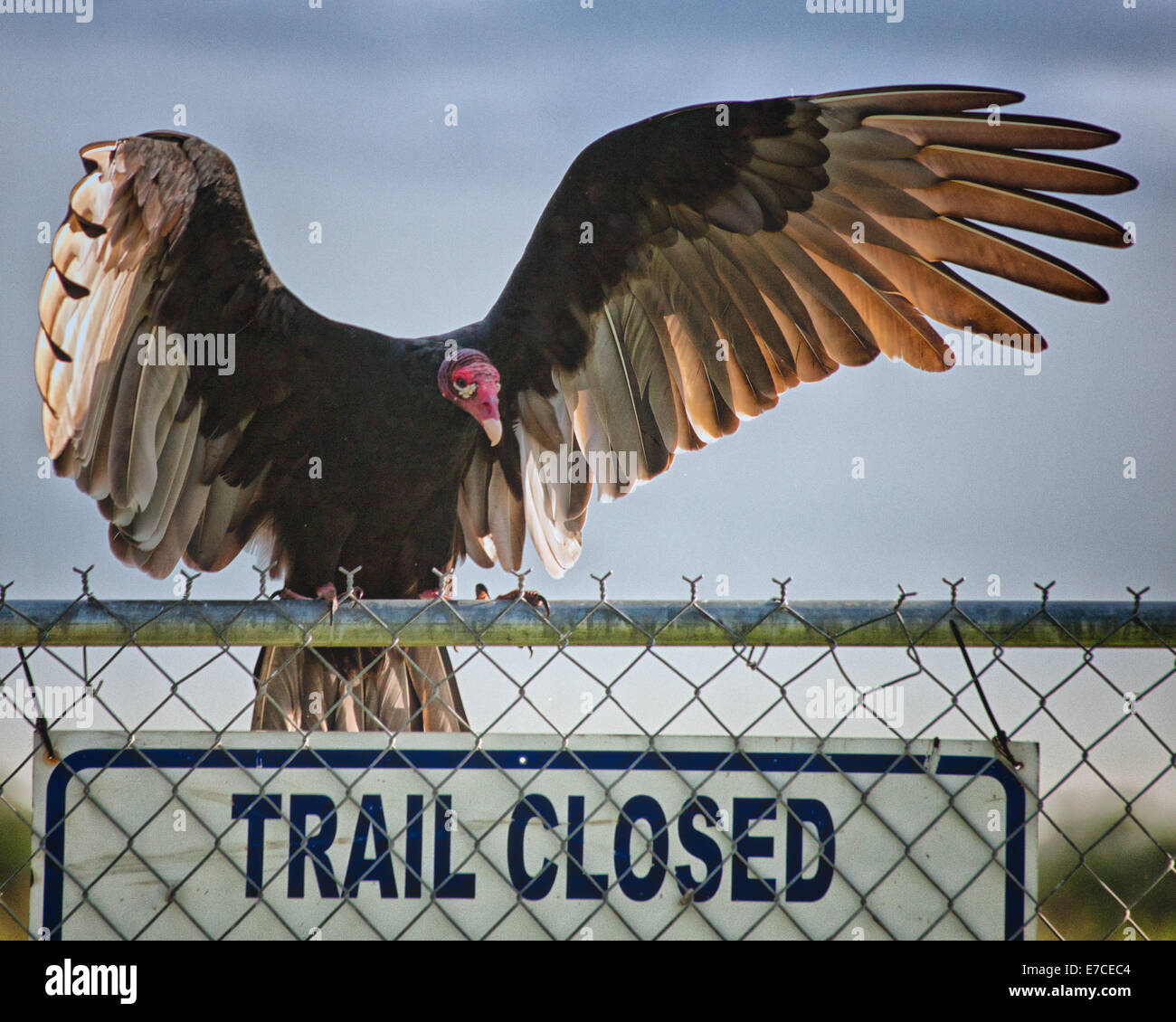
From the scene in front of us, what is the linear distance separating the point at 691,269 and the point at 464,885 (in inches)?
→ 89.0

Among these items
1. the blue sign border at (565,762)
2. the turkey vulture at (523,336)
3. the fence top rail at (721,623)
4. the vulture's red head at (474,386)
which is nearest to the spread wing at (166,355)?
the turkey vulture at (523,336)

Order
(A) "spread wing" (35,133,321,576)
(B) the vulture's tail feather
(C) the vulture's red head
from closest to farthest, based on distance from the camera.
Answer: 1. (A) "spread wing" (35,133,321,576)
2. (B) the vulture's tail feather
3. (C) the vulture's red head

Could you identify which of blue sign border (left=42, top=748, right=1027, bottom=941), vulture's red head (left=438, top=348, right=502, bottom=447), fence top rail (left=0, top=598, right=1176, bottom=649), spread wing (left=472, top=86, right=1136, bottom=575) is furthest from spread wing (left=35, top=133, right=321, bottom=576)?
blue sign border (left=42, top=748, right=1027, bottom=941)

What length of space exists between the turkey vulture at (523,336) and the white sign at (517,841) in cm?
133

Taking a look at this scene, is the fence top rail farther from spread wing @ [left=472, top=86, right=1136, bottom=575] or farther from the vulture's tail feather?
the vulture's tail feather

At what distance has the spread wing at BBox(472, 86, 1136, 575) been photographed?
108 inches

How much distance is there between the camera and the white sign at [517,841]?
1501mm

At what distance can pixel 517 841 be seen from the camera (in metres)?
1.51

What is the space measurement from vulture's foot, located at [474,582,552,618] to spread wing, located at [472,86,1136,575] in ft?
1.56

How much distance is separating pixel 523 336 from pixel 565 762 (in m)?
2.19

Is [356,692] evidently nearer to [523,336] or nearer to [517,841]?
[523,336]

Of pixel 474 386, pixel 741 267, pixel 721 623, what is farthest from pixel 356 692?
pixel 721 623

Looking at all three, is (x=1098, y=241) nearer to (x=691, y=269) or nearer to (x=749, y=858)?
(x=691, y=269)

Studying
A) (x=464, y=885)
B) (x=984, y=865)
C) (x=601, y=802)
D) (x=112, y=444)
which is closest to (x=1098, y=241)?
(x=984, y=865)
